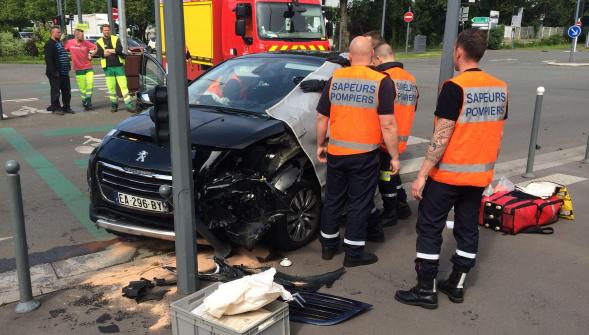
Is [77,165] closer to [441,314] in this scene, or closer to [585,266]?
[441,314]

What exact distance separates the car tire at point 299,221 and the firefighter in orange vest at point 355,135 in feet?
1.03

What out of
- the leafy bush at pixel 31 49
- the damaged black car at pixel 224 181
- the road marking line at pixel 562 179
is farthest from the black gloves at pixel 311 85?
the leafy bush at pixel 31 49

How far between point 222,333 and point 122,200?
1.84 m

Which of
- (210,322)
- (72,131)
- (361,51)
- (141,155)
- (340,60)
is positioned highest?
(361,51)

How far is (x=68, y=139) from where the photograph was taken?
30.2ft

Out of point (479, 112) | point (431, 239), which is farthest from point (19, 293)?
point (479, 112)

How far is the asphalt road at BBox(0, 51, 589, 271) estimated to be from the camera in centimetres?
514

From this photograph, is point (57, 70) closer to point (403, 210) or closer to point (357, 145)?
point (403, 210)

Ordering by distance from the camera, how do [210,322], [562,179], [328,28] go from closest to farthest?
[210,322] < [562,179] < [328,28]

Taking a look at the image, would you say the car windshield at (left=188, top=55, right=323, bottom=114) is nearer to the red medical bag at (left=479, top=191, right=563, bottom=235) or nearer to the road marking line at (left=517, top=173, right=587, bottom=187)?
the red medical bag at (left=479, top=191, right=563, bottom=235)

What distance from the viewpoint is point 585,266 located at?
442 centimetres

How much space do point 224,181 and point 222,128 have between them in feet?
1.78

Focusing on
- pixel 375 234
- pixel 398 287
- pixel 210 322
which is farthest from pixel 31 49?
pixel 210 322

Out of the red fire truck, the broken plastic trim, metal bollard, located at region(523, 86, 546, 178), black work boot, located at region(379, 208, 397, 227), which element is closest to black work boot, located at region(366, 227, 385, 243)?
black work boot, located at region(379, 208, 397, 227)
